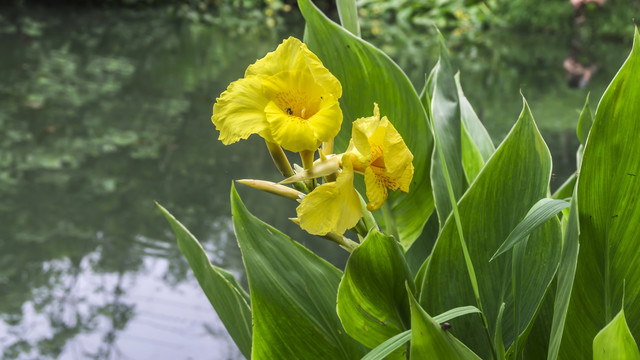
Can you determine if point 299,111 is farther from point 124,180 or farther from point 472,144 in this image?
point 124,180

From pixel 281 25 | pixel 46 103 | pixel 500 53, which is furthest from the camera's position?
pixel 281 25

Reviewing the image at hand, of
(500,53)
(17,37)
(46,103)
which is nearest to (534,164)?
(46,103)

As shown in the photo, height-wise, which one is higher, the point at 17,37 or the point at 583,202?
the point at 583,202

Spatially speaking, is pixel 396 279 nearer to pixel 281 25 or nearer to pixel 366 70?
pixel 366 70

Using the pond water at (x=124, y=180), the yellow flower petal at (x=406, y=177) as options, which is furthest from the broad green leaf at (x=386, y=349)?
the pond water at (x=124, y=180)

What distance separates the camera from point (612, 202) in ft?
1.67

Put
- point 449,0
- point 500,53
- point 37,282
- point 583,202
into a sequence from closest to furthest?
point 583,202 → point 37,282 → point 500,53 → point 449,0

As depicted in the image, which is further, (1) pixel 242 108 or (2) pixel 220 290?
(2) pixel 220 290

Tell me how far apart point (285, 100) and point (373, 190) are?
9 centimetres

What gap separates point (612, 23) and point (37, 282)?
7555mm

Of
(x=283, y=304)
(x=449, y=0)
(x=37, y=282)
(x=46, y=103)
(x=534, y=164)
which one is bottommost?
(x=449, y=0)

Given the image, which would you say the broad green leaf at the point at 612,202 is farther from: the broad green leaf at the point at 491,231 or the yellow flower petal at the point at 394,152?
the yellow flower petal at the point at 394,152

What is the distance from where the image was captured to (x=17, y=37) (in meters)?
4.55

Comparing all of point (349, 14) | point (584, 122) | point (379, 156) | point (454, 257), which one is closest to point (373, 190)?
point (379, 156)
